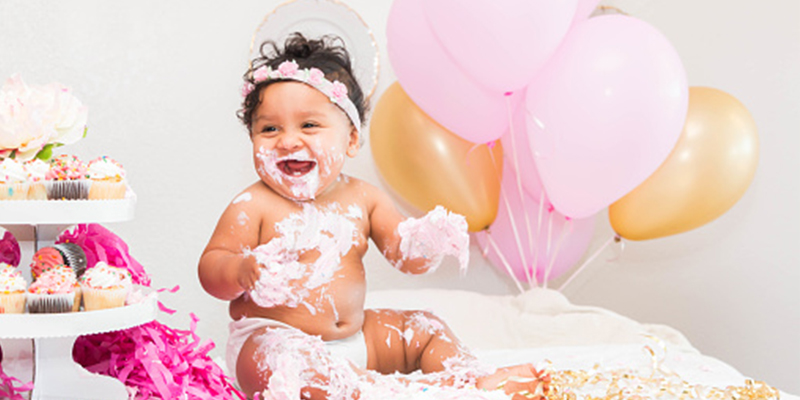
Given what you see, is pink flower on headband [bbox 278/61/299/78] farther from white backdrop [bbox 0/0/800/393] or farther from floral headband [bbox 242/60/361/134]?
white backdrop [bbox 0/0/800/393]

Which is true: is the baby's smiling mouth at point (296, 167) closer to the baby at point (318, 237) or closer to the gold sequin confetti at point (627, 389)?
the baby at point (318, 237)

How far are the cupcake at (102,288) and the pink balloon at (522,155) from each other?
1249 millimetres

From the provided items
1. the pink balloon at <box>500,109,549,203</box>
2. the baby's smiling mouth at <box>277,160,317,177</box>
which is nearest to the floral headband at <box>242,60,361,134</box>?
the baby's smiling mouth at <box>277,160,317,177</box>

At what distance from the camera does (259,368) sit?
129 centimetres

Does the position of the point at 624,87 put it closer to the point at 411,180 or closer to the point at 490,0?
the point at 490,0

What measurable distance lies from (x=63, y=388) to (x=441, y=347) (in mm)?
625

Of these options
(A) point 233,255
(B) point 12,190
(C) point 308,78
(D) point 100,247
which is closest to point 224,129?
(C) point 308,78

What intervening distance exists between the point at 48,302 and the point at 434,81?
3.76ft

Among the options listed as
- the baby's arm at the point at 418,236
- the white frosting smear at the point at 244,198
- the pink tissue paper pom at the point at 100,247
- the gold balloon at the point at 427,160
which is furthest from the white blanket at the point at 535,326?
the pink tissue paper pom at the point at 100,247

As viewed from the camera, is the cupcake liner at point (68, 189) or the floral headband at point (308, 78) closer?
the cupcake liner at point (68, 189)

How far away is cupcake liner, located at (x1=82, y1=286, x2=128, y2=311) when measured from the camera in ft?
3.13

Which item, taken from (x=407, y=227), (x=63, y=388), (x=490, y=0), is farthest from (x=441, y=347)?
(x=490, y=0)

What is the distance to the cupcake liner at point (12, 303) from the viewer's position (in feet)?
3.03

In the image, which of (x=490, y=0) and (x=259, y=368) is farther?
(x=490, y=0)
